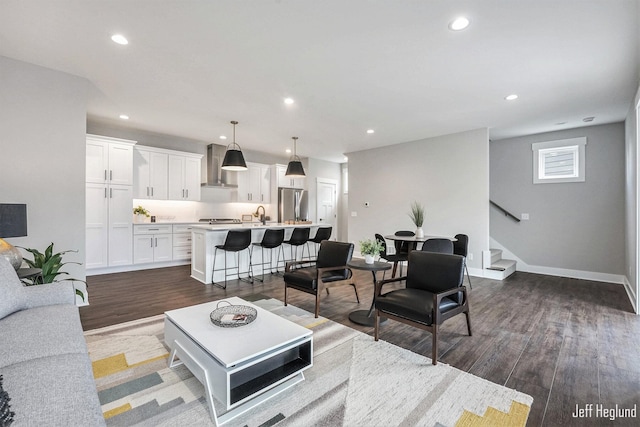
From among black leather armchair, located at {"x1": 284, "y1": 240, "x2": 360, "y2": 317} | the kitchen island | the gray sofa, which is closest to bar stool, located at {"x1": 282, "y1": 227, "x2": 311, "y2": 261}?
the kitchen island

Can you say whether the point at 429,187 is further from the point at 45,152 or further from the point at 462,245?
the point at 45,152

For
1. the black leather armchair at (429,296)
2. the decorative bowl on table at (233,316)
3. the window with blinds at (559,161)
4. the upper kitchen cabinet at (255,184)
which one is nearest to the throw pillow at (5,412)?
the decorative bowl on table at (233,316)

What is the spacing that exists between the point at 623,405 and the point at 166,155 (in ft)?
23.8

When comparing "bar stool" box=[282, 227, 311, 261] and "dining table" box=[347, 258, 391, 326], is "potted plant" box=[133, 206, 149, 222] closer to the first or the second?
"bar stool" box=[282, 227, 311, 261]

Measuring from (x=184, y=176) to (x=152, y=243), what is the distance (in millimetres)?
1604

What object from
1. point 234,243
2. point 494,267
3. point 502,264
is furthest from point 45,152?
point 502,264

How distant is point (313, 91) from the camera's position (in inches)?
149

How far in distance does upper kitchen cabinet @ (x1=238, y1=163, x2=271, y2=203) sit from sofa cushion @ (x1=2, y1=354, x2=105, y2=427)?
6.34m

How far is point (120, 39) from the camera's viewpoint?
8.79 ft

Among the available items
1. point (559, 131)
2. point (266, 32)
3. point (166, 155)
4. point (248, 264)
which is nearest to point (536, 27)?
point (266, 32)

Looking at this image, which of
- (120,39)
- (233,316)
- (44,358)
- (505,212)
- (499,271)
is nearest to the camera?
(44,358)

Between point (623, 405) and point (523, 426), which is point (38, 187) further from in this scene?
point (623, 405)

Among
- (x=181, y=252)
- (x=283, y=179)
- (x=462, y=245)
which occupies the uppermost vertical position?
(x=283, y=179)

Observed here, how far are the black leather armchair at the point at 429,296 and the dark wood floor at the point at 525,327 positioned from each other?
0.34 meters
